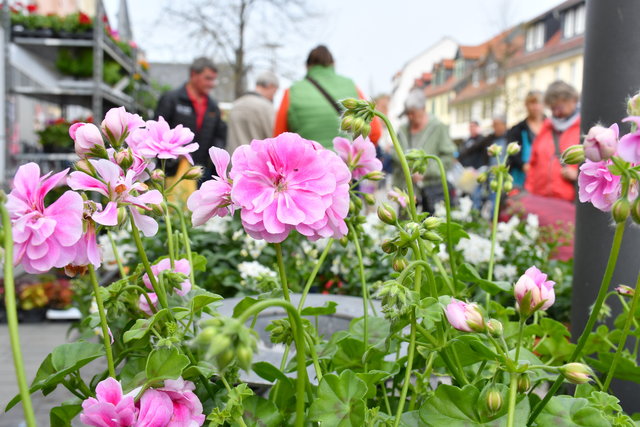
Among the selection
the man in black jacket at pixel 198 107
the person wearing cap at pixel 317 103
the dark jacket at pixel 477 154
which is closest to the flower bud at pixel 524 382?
the person wearing cap at pixel 317 103

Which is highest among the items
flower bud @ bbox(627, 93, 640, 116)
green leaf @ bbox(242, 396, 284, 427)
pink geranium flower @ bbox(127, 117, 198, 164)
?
flower bud @ bbox(627, 93, 640, 116)

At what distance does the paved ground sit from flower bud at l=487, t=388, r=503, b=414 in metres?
1.56

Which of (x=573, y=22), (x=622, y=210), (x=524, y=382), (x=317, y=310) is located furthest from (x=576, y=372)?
(x=573, y=22)

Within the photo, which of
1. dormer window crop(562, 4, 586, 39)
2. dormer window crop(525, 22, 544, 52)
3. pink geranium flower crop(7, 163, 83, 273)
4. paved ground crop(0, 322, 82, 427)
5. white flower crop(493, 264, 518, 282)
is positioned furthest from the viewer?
dormer window crop(525, 22, 544, 52)

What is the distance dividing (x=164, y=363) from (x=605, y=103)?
1.17 m

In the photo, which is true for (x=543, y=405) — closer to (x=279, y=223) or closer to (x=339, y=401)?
(x=339, y=401)

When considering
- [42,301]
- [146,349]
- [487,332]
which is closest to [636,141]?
[487,332]

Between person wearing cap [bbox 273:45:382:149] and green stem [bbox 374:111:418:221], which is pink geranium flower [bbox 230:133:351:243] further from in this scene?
person wearing cap [bbox 273:45:382:149]

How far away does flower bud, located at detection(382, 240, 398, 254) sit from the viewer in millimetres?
994

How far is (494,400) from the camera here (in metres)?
0.79

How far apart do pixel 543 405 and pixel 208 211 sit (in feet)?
1.60

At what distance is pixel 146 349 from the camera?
3.35 ft

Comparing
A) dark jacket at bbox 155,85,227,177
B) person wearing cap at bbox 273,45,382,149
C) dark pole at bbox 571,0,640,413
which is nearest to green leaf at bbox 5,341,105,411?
dark pole at bbox 571,0,640,413

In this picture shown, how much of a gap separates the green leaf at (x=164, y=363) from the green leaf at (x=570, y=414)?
451mm
